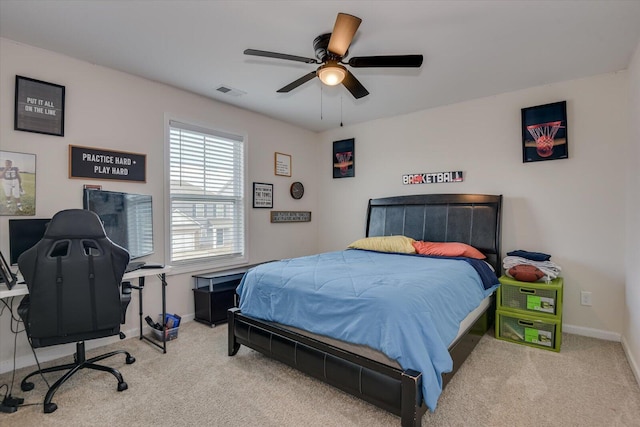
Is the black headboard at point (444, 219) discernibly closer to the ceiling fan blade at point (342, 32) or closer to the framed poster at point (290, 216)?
the framed poster at point (290, 216)

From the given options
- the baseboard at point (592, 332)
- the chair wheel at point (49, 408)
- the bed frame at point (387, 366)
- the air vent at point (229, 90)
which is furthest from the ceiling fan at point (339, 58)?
the baseboard at point (592, 332)

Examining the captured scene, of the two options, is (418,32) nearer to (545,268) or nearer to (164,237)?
(545,268)

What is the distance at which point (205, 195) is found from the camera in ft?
12.7

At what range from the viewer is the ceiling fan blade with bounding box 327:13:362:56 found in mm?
1859

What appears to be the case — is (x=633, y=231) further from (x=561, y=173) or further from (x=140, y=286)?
(x=140, y=286)

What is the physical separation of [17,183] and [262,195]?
2.50 m

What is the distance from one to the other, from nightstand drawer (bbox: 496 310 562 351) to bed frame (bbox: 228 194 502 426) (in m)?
0.16

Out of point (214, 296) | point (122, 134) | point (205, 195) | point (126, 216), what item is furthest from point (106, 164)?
point (214, 296)

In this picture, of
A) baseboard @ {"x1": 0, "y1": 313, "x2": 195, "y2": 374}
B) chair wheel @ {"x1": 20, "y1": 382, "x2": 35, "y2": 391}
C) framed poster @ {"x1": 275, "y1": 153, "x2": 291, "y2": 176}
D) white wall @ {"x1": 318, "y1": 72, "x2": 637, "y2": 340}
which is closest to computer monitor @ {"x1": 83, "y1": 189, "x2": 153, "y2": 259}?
baseboard @ {"x1": 0, "y1": 313, "x2": 195, "y2": 374}

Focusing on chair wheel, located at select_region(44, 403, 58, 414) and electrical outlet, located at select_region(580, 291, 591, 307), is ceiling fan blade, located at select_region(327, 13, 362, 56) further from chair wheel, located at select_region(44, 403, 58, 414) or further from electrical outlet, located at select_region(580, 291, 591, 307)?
electrical outlet, located at select_region(580, 291, 591, 307)

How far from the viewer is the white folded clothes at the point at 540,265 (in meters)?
2.96

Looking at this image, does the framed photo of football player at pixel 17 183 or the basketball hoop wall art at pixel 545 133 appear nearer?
the framed photo of football player at pixel 17 183

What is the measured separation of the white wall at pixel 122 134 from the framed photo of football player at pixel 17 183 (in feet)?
0.15

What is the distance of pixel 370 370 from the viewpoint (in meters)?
1.85
